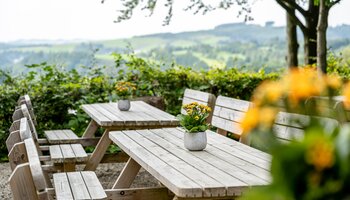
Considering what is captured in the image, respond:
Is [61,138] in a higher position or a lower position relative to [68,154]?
lower

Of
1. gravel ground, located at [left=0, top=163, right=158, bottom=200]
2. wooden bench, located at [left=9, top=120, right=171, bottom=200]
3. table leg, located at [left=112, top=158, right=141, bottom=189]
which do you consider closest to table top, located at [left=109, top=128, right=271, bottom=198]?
table leg, located at [left=112, top=158, right=141, bottom=189]

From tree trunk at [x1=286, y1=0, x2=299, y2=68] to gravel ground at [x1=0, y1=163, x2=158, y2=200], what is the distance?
4.69 meters

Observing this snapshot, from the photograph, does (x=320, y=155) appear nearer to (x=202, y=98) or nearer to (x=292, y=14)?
(x=202, y=98)

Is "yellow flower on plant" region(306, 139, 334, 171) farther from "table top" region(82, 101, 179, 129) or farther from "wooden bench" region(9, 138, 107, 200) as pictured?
"table top" region(82, 101, 179, 129)

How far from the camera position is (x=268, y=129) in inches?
33.6

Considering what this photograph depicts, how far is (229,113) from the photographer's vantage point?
457 cm

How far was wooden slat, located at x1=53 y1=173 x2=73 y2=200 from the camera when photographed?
3.13 m

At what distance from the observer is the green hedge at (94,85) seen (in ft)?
25.0

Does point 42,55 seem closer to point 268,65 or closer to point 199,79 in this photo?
point 199,79

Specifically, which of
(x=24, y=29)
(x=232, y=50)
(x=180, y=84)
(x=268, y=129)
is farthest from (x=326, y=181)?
(x=232, y=50)

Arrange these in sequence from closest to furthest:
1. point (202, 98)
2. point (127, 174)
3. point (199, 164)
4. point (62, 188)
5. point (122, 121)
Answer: point (199, 164), point (62, 188), point (127, 174), point (122, 121), point (202, 98)

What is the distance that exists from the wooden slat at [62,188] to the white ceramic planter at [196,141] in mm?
724

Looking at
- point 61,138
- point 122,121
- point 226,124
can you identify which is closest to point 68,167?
point 122,121

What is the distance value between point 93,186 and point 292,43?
7.98 meters
